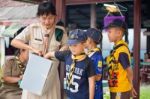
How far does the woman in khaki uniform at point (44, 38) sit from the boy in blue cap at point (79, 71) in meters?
0.29

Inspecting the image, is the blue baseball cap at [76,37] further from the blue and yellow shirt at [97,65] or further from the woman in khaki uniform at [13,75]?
the woman in khaki uniform at [13,75]

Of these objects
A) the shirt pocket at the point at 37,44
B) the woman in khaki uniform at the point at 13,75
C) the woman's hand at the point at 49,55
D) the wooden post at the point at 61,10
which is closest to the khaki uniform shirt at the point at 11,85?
the woman in khaki uniform at the point at 13,75


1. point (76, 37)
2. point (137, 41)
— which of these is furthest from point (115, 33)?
point (137, 41)

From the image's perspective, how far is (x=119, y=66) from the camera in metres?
3.98

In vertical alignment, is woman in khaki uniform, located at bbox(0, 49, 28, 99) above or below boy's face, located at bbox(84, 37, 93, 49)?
below

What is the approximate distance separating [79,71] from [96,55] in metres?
0.42

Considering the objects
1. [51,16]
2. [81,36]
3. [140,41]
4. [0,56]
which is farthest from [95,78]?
[0,56]

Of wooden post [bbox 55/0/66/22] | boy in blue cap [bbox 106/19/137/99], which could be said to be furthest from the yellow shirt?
wooden post [bbox 55/0/66/22]

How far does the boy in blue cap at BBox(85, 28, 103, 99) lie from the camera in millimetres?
3943

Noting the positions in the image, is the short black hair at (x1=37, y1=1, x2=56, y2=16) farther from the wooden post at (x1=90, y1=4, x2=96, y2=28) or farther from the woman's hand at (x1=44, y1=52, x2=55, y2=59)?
the wooden post at (x1=90, y1=4, x2=96, y2=28)

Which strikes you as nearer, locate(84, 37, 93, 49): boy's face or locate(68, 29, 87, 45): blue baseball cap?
locate(68, 29, 87, 45): blue baseball cap

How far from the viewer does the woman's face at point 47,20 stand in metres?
3.90

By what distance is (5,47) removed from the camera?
980cm

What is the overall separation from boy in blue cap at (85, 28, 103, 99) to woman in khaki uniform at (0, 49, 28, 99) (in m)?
1.34
